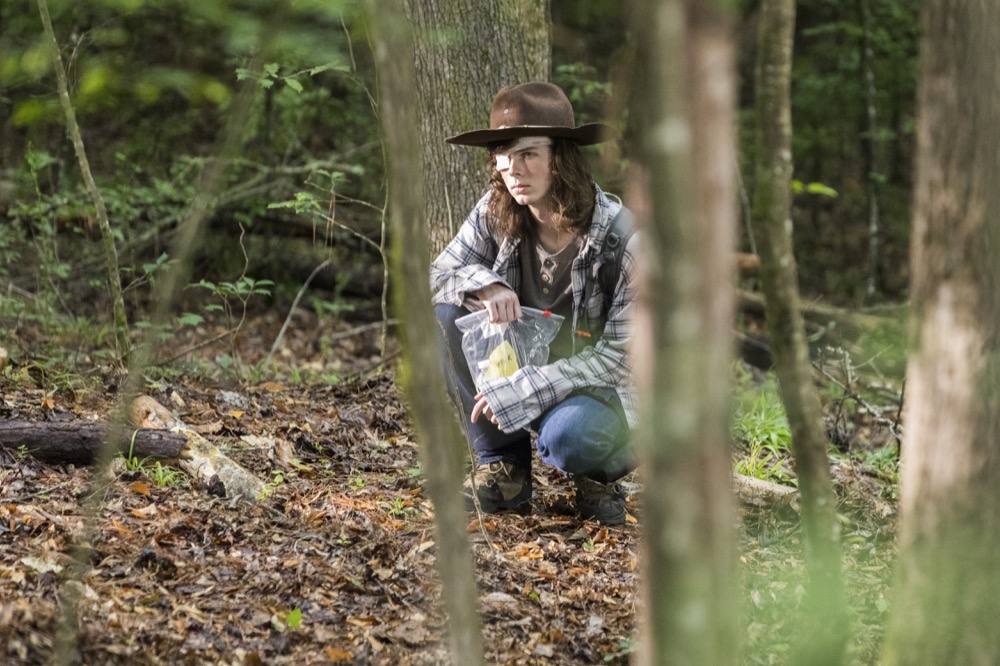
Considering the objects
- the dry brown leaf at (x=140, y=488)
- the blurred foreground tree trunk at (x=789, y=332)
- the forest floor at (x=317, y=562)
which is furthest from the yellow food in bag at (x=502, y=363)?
the blurred foreground tree trunk at (x=789, y=332)

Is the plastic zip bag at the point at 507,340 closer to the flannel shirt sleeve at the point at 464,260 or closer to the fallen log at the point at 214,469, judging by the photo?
the flannel shirt sleeve at the point at 464,260

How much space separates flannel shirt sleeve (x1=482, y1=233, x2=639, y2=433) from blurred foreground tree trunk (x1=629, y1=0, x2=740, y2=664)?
223 cm

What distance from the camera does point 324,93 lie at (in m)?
7.72

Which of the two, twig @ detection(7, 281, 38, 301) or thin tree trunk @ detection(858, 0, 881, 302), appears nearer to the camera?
twig @ detection(7, 281, 38, 301)

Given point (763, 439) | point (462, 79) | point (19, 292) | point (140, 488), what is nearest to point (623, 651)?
point (140, 488)

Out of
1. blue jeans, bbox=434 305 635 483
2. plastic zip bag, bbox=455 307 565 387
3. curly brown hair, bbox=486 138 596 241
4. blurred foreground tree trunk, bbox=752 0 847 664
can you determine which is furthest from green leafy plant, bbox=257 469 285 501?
blurred foreground tree trunk, bbox=752 0 847 664

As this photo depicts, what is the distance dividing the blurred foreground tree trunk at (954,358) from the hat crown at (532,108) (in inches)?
77.6

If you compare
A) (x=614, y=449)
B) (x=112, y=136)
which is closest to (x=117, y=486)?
(x=614, y=449)

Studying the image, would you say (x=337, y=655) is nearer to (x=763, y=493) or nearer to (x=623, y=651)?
(x=623, y=651)

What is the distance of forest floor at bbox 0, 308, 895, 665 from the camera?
292 cm

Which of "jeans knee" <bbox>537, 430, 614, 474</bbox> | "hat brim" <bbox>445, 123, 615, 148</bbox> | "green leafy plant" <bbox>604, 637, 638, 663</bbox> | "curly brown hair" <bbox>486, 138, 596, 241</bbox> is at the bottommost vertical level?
"green leafy plant" <bbox>604, 637, 638, 663</bbox>

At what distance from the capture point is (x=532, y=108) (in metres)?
4.00

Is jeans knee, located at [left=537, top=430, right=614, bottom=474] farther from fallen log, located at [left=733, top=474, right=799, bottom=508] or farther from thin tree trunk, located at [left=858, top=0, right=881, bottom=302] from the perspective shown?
thin tree trunk, located at [left=858, top=0, right=881, bottom=302]

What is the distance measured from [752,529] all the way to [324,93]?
499 cm
